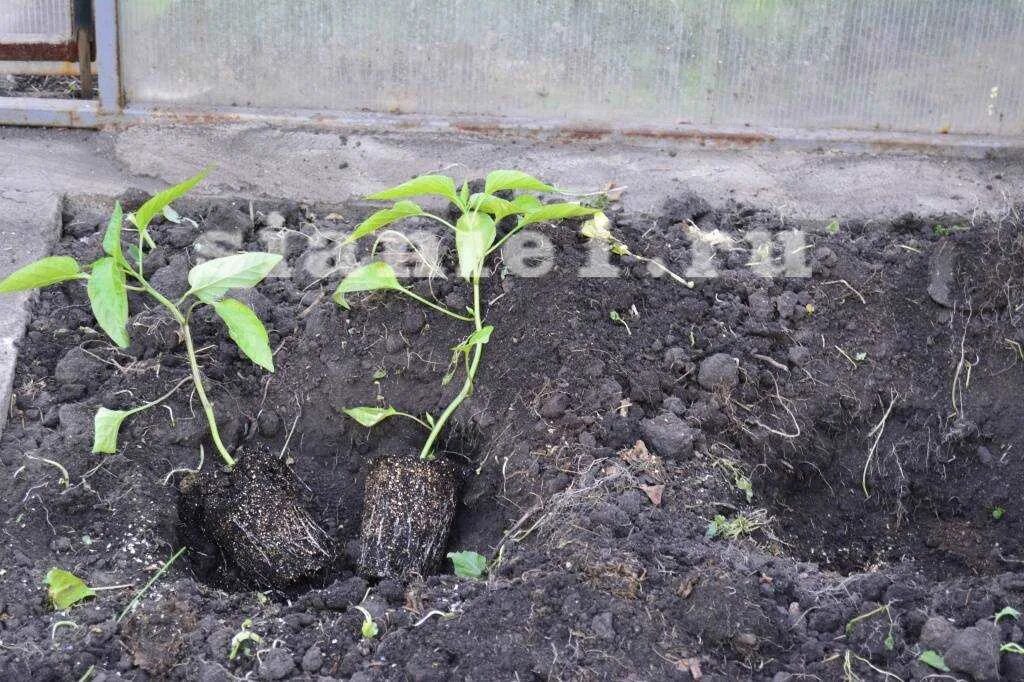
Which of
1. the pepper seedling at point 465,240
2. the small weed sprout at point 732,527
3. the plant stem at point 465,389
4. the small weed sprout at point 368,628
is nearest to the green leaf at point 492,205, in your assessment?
Result: the pepper seedling at point 465,240

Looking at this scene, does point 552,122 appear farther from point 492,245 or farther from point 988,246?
point 988,246

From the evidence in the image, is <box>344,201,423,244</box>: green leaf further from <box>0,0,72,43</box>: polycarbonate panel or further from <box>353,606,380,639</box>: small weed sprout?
<box>0,0,72,43</box>: polycarbonate panel

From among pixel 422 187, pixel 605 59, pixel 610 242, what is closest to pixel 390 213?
pixel 422 187

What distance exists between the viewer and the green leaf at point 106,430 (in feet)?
6.93

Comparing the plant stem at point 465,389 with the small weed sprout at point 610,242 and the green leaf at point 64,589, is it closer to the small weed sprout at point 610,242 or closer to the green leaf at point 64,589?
the small weed sprout at point 610,242

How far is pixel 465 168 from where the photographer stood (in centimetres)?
294

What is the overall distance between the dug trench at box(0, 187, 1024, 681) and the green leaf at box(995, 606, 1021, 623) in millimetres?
12

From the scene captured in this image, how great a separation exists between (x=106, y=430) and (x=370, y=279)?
0.60m

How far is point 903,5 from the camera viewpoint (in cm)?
299

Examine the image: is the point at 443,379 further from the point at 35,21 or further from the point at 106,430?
the point at 35,21

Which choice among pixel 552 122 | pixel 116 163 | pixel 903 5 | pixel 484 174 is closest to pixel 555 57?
pixel 552 122

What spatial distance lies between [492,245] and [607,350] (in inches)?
14.3

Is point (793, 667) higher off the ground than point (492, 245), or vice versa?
point (492, 245)

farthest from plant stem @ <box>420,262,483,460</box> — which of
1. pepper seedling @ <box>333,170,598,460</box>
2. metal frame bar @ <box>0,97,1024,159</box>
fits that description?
metal frame bar @ <box>0,97,1024,159</box>
